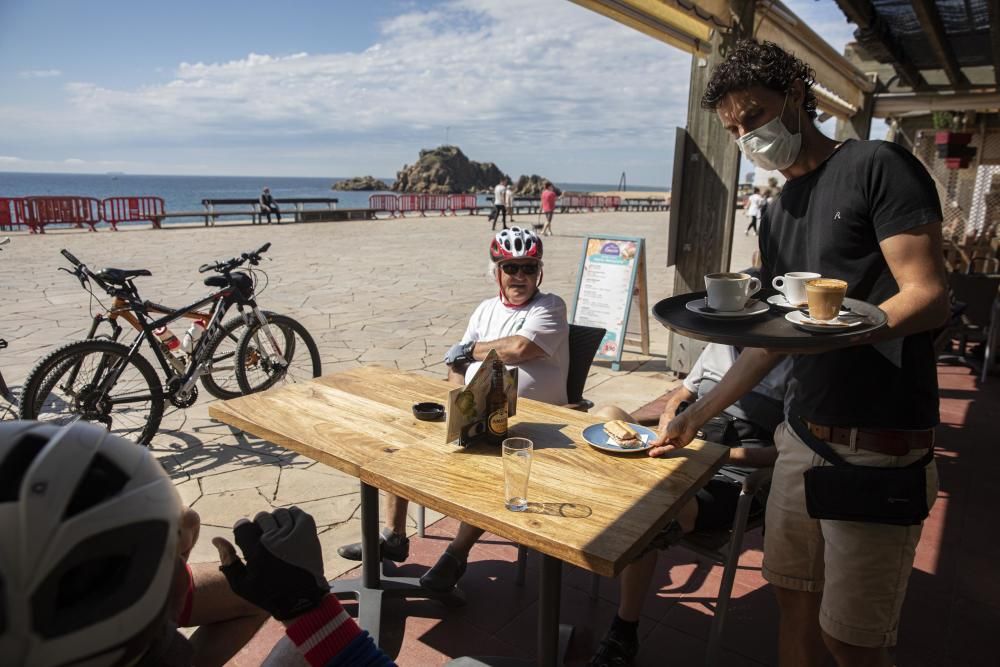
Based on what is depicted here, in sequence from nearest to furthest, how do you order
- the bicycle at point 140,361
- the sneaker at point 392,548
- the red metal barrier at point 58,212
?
the sneaker at point 392,548
the bicycle at point 140,361
the red metal barrier at point 58,212

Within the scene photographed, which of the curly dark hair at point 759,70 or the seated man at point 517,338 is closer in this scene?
the curly dark hair at point 759,70

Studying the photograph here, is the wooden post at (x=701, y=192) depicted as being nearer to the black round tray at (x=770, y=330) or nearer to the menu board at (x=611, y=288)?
the menu board at (x=611, y=288)

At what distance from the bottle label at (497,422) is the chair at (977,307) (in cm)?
557

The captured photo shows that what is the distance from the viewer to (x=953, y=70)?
7.42 metres

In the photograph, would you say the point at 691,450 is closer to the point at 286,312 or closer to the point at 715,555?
the point at 715,555

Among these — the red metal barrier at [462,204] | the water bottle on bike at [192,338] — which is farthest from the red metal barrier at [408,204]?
the water bottle on bike at [192,338]

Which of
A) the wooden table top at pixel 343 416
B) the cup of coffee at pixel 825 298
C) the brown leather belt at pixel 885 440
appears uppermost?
the cup of coffee at pixel 825 298

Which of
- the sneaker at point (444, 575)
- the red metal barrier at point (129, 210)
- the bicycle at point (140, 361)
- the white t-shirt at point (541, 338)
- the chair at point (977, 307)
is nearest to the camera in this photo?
the sneaker at point (444, 575)

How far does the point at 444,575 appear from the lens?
2.58 meters

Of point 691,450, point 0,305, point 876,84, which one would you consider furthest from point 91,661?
point 876,84

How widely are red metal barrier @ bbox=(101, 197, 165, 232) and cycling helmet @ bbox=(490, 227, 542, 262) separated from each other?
1851cm

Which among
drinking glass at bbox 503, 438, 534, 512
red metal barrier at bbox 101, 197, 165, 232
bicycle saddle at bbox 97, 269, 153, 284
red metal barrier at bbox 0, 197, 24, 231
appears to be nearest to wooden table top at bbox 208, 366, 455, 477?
drinking glass at bbox 503, 438, 534, 512

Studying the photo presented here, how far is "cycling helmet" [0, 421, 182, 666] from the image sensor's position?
0.76 meters

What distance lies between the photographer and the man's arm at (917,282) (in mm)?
1475
